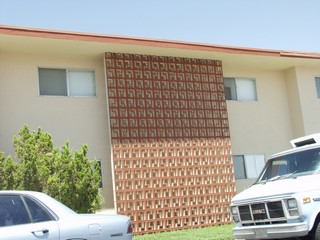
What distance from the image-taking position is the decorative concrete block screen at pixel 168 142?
15.5m

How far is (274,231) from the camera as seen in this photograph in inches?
340

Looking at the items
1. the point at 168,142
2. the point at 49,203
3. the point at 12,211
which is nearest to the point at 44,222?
the point at 49,203

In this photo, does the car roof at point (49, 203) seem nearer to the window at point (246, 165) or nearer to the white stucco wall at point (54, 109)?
the white stucco wall at point (54, 109)

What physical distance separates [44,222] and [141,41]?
32.2 feet

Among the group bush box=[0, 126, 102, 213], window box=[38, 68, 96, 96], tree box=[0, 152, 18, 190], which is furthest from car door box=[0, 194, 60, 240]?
window box=[38, 68, 96, 96]

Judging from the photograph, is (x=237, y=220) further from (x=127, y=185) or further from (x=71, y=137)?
(x=71, y=137)

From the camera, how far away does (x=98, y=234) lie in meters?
6.66

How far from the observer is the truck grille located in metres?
8.73

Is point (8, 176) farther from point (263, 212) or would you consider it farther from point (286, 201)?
point (286, 201)

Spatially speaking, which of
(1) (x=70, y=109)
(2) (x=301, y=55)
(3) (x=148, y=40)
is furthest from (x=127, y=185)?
(2) (x=301, y=55)

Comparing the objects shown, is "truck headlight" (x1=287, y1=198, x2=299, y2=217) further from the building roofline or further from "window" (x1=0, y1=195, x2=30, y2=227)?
the building roofline

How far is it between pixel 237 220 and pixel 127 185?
6292 millimetres

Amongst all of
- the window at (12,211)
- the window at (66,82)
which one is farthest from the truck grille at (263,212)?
the window at (66,82)

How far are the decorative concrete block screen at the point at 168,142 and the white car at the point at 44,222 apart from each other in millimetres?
8478
